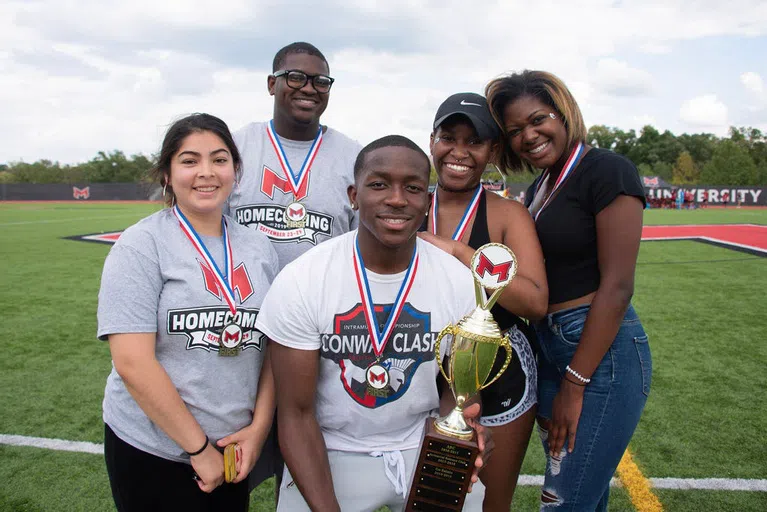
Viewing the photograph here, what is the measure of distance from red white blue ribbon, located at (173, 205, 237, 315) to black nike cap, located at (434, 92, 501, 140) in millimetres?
981

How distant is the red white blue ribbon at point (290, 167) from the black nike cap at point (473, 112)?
691 mm

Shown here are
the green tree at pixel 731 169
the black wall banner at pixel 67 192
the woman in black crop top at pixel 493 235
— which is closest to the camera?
the woman in black crop top at pixel 493 235

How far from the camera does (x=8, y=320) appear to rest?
6770 mm

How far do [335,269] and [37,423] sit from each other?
3.36m

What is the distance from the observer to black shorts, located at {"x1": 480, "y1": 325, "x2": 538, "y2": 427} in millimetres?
2180

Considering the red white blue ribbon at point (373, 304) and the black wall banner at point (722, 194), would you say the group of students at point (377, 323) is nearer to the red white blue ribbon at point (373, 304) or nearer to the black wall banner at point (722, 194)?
the red white blue ribbon at point (373, 304)

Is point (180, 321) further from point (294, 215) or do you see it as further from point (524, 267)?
point (524, 267)

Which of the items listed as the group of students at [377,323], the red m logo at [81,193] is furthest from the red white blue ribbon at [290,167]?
the red m logo at [81,193]

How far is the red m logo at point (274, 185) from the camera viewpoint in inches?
99.5

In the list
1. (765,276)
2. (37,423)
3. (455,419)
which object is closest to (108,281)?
(455,419)

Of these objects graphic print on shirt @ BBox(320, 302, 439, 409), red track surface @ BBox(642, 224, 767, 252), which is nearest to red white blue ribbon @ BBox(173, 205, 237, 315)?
graphic print on shirt @ BBox(320, 302, 439, 409)

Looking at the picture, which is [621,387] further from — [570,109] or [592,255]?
Result: [570,109]

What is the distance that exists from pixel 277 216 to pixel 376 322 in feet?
2.98

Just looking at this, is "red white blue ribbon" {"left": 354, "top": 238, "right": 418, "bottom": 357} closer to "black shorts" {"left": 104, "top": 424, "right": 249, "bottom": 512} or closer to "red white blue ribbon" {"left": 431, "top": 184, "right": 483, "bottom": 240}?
"red white blue ribbon" {"left": 431, "top": 184, "right": 483, "bottom": 240}
